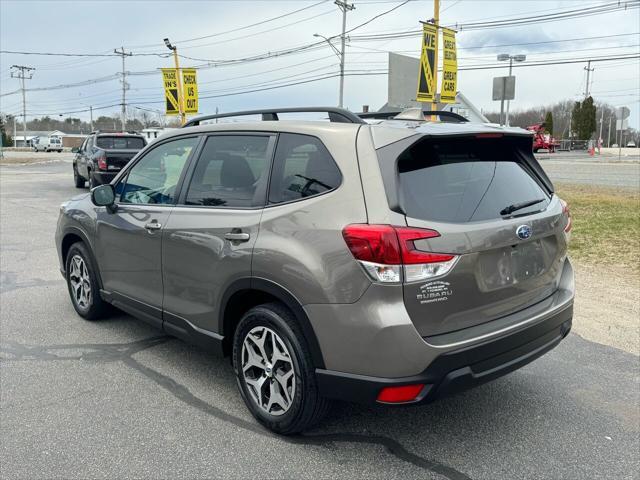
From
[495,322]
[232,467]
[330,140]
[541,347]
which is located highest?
[330,140]

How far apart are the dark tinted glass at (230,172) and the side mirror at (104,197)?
3.34 ft

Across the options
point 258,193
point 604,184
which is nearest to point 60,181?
point 604,184

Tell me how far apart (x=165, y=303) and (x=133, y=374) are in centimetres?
60

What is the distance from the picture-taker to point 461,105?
51.0 m

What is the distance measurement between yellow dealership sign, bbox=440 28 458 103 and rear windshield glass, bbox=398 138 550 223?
12.9 meters

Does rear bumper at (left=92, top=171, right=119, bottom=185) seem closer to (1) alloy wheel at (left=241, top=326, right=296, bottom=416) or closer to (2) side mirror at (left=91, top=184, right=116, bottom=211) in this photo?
(2) side mirror at (left=91, top=184, right=116, bottom=211)

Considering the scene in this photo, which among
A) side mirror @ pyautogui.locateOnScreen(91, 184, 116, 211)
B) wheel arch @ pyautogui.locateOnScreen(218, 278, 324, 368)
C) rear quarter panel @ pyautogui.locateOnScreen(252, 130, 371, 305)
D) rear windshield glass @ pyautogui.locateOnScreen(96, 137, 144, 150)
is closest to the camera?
rear quarter panel @ pyautogui.locateOnScreen(252, 130, 371, 305)

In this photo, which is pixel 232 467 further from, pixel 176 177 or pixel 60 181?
pixel 60 181

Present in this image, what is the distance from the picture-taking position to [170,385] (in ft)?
12.9

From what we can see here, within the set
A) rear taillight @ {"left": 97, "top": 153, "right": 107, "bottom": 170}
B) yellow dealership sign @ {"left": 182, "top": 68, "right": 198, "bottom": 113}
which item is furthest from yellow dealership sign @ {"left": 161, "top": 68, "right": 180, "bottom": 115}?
rear taillight @ {"left": 97, "top": 153, "right": 107, "bottom": 170}

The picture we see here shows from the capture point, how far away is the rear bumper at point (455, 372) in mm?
2725

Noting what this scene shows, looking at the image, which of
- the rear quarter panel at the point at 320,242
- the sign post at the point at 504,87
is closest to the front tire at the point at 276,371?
the rear quarter panel at the point at 320,242

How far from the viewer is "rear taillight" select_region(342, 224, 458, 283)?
8.75 ft

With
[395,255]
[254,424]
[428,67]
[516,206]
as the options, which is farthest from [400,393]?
[428,67]
